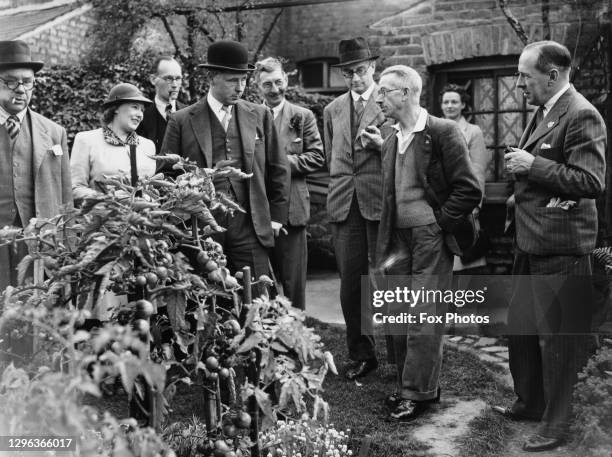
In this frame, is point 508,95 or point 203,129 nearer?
point 203,129

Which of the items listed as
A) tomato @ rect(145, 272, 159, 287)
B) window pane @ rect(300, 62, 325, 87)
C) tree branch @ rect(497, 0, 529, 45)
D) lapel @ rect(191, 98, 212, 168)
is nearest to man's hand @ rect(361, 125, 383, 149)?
lapel @ rect(191, 98, 212, 168)

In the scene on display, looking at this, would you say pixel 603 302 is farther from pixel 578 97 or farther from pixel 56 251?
pixel 56 251

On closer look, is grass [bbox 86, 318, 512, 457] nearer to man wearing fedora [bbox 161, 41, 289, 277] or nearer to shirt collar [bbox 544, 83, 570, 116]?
man wearing fedora [bbox 161, 41, 289, 277]

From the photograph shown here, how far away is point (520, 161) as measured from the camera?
4.30 metres

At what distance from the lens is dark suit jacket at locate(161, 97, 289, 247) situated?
479 cm

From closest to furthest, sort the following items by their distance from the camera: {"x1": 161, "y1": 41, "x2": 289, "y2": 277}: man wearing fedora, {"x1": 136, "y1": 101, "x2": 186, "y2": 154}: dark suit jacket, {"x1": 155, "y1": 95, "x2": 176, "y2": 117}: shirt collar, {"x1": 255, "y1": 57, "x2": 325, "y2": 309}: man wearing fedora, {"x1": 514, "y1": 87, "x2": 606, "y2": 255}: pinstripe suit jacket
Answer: {"x1": 514, "y1": 87, "x2": 606, "y2": 255}: pinstripe suit jacket → {"x1": 161, "y1": 41, "x2": 289, "y2": 277}: man wearing fedora → {"x1": 255, "y1": 57, "x2": 325, "y2": 309}: man wearing fedora → {"x1": 136, "y1": 101, "x2": 186, "y2": 154}: dark suit jacket → {"x1": 155, "y1": 95, "x2": 176, "y2": 117}: shirt collar

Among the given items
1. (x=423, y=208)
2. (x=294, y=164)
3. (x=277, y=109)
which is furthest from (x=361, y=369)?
(x=277, y=109)

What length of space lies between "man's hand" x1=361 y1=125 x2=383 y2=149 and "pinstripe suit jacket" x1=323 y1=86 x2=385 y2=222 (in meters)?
0.05

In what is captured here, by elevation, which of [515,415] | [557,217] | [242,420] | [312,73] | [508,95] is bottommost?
[515,415]

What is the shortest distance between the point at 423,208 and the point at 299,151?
1.58 metres

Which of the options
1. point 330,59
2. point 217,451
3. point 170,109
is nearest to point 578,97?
point 217,451

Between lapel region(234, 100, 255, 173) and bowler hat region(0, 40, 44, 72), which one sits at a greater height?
bowler hat region(0, 40, 44, 72)

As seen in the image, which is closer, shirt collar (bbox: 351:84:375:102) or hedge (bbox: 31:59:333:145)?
shirt collar (bbox: 351:84:375:102)

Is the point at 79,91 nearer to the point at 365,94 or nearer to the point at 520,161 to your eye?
the point at 365,94
